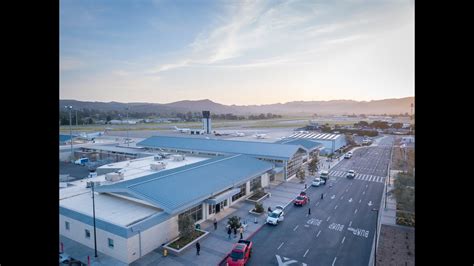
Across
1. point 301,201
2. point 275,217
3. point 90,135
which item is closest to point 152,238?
point 275,217

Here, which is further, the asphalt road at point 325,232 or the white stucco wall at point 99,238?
the asphalt road at point 325,232

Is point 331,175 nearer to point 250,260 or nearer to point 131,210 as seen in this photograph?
point 250,260

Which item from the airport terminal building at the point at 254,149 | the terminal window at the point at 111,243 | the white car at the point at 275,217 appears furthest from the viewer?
the airport terminal building at the point at 254,149

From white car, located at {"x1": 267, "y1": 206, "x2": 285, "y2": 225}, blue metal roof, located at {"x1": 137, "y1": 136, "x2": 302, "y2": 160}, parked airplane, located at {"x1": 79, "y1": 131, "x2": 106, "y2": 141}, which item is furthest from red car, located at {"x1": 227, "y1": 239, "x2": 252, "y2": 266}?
parked airplane, located at {"x1": 79, "y1": 131, "x2": 106, "y2": 141}

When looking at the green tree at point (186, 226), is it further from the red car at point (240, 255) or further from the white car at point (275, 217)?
the white car at point (275, 217)

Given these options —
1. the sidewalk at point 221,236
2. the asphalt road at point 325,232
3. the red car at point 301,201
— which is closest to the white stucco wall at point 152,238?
the sidewalk at point 221,236

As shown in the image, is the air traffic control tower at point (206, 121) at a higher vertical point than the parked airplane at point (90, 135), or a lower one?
higher
